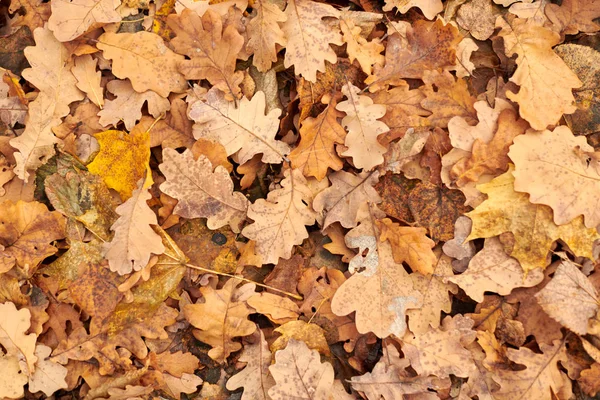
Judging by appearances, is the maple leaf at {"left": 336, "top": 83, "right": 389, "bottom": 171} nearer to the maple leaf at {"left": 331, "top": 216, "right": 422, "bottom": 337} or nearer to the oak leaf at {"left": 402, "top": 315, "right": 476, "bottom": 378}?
the maple leaf at {"left": 331, "top": 216, "right": 422, "bottom": 337}

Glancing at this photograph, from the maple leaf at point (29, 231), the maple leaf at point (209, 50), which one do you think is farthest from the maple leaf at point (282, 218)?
the maple leaf at point (29, 231)

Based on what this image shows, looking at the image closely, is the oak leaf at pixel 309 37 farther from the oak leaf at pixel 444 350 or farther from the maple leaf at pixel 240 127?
the oak leaf at pixel 444 350

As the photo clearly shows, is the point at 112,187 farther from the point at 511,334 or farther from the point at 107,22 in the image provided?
the point at 511,334

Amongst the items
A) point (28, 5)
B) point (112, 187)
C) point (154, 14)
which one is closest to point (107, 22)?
point (154, 14)

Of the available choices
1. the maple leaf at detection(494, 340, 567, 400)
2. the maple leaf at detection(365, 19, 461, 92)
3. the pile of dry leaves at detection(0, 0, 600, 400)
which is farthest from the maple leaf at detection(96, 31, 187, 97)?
the maple leaf at detection(494, 340, 567, 400)

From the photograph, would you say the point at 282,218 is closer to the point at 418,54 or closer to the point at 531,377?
the point at 418,54

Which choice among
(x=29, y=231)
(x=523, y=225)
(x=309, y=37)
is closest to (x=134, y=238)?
(x=29, y=231)
